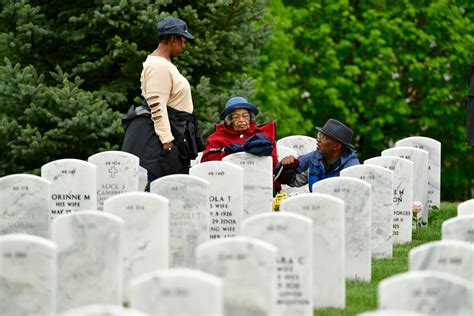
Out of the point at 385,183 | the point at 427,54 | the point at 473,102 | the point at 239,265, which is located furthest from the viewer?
the point at 427,54

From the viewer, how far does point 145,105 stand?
15.7 meters

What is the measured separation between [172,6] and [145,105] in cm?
522

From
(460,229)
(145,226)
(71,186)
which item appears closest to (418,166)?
(71,186)

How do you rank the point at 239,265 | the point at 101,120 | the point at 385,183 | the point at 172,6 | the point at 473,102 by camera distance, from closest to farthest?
the point at 239,265
the point at 385,183
the point at 473,102
the point at 101,120
the point at 172,6

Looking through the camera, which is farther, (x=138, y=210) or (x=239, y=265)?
(x=138, y=210)

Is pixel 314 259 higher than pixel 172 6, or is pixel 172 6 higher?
pixel 172 6

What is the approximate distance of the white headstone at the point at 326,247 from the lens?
11930 mm

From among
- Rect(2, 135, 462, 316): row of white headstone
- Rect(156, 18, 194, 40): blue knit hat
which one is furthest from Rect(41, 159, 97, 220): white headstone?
Rect(156, 18, 194, 40): blue knit hat

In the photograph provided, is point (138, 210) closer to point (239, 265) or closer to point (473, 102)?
point (239, 265)

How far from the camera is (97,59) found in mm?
20859

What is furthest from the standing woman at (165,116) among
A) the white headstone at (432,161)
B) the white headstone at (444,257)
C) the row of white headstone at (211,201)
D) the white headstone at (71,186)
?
the white headstone at (444,257)

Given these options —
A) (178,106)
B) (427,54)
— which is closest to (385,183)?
(178,106)

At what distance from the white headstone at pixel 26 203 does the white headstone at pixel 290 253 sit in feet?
12.1

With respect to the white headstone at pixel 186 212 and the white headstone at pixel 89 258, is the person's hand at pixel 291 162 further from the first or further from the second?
the white headstone at pixel 89 258
